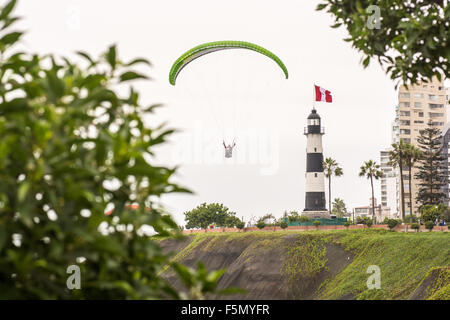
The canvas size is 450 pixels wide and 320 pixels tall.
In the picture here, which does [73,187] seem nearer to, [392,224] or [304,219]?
[392,224]

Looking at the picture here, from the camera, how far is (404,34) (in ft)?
29.3

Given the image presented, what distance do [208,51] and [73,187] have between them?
Answer: 170 ft

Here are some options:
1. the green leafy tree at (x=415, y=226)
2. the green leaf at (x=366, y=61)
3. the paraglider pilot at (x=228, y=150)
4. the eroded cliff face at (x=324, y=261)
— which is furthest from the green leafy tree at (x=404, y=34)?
the green leafy tree at (x=415, y=226)

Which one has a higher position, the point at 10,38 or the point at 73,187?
the point at 10,38

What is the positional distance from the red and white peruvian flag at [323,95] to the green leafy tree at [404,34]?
69.2m

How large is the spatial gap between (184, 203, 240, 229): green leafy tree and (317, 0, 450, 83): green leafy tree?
10313 cm

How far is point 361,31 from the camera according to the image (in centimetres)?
957

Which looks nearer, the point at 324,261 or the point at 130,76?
the point at 130,76

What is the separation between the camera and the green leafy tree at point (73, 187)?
143 inches

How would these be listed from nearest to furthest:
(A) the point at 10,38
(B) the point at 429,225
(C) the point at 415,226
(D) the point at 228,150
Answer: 1. (A) the point at 10,38
2. (D) the point at 228,150
3. (C) the point at 415,226
4. (B) the point at 429,225

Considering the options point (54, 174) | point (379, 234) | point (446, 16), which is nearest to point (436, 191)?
point (379, 234)

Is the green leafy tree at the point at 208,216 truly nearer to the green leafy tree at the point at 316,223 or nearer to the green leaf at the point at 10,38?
the green leafy tree at the point at 316,223

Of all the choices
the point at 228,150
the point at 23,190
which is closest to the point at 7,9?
the point at 23,190
